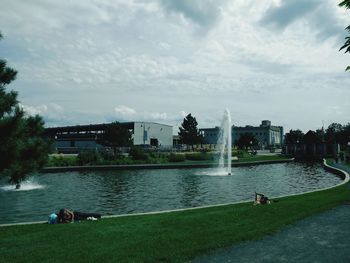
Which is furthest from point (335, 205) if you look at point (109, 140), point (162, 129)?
point (162, 129)

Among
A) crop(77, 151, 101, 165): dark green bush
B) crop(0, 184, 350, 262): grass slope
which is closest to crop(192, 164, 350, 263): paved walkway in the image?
crop(0, 184, 350, 262): grass slope

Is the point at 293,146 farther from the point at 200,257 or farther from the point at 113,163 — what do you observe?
the point at 200,257

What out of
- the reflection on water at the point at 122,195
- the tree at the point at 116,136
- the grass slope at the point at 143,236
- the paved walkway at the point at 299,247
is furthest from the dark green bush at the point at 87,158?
the paved walkway at the point at 299,247

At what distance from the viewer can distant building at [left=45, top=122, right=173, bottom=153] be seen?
388 feet

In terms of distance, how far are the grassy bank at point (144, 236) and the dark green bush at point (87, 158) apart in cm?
3861

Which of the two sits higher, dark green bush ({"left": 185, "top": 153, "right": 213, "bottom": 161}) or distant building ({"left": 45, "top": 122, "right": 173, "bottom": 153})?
distant building ({"left": 45, "top": 122, "right": 173, "bottom": 153})

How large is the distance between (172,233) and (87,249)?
100 inches

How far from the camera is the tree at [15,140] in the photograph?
41.3 ft

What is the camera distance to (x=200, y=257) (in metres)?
8.61

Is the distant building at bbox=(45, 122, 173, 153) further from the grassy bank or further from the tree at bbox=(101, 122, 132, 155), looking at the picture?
the grassy bank

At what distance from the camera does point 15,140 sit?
41.9 feet

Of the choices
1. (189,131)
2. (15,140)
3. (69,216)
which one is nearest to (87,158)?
(69,216)

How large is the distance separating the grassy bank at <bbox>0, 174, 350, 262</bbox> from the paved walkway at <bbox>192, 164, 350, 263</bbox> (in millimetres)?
476

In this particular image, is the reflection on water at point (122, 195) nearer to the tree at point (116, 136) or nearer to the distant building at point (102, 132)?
the tree at point (116, 136)
